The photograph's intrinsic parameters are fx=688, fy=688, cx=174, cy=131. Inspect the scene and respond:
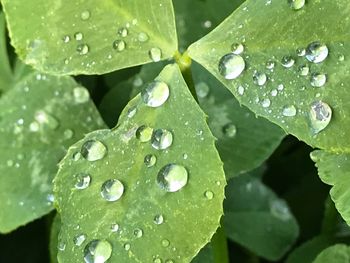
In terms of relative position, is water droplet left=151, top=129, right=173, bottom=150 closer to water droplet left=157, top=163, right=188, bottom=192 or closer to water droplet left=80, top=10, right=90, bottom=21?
water droplet left=157, top=163, right=188, bottom=192

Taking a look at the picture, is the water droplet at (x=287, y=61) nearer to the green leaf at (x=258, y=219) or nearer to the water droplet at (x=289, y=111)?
the water droplet at (x=289, y=111)

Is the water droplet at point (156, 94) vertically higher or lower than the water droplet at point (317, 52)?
lower

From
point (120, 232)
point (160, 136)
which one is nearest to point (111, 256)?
point (120, 232)

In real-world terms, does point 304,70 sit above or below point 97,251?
above

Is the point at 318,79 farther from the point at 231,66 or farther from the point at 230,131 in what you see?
the point at 230,131

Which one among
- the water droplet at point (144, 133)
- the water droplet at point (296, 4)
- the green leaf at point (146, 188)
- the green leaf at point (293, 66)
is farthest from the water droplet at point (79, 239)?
the water droplet at point (296, 4)

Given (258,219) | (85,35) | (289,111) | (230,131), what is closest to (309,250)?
(258,219)

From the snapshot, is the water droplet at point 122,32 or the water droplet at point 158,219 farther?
the water droplet at point 122,32
